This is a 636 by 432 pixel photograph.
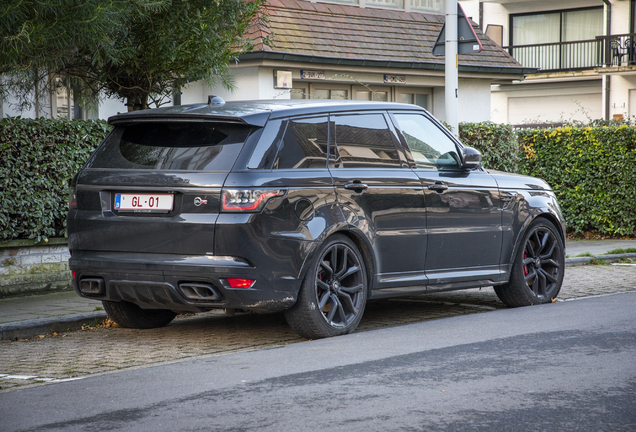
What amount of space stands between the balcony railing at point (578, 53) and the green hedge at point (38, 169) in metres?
28.3

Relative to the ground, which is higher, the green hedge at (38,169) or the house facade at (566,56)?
the house facade at (566,56)

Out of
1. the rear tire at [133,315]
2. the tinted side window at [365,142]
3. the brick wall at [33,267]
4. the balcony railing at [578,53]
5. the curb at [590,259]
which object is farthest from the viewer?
the balcony railing at [578,53]

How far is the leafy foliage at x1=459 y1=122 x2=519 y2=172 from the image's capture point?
1558 cm

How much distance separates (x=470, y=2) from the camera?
1575 inches

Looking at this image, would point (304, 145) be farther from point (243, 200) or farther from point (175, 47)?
point (175, 47)

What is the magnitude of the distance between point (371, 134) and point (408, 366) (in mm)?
2437

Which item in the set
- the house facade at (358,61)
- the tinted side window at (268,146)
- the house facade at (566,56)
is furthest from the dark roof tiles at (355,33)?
the house facade at (566,56)

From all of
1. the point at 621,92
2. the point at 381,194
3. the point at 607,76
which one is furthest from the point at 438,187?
the point at 607,76

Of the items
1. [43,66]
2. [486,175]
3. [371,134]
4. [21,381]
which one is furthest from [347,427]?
[43,66]

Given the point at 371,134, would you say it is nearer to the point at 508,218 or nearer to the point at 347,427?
the point at 508,218

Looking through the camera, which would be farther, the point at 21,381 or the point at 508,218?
the point at 508,218

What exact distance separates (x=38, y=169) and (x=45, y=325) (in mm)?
2538

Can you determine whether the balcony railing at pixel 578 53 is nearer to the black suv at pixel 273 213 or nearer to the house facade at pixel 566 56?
the house facade at pixel 566 56

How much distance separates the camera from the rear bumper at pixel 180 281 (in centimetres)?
647
